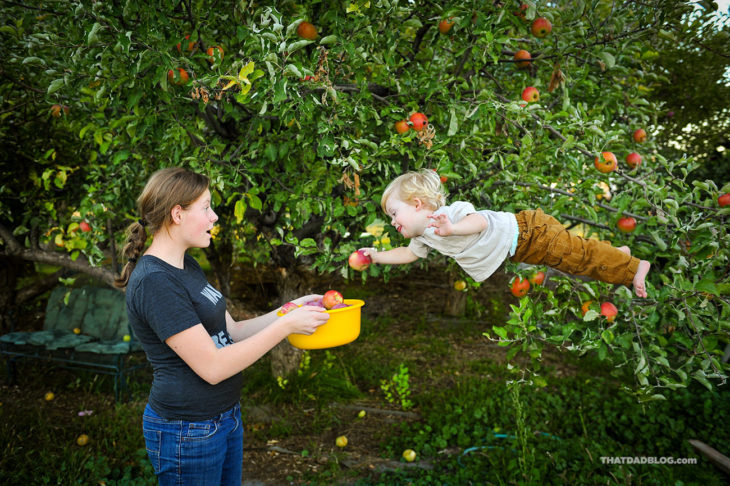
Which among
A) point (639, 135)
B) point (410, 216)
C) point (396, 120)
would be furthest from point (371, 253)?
point (639, 135)

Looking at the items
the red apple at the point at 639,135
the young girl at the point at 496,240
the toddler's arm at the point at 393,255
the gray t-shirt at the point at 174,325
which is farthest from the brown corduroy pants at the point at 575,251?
the gray t-shirt at the point at 174,325

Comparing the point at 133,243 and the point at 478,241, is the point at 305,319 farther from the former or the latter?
the point at 478,241

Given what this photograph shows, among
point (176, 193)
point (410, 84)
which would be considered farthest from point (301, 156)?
point (176, 193)

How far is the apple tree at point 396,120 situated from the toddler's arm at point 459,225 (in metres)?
0.34

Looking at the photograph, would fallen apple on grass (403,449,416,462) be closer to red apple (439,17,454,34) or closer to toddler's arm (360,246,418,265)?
toddler's arm (360,246,418,265)

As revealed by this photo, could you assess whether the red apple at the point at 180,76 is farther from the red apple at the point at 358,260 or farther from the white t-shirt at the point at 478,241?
the white t-shirt at the point at 478,241

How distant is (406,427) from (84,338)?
336cm

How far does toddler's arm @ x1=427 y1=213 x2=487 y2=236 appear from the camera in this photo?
6.52 feet

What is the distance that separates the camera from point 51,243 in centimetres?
422

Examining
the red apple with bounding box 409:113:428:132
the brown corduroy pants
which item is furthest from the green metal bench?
the brown corduroy pants

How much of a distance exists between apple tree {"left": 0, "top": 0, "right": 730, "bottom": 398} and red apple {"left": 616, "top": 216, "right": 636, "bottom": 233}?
36mm

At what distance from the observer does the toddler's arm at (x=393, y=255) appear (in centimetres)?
240

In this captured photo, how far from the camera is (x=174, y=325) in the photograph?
1.44 meters

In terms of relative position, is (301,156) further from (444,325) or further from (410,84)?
(444,325)
